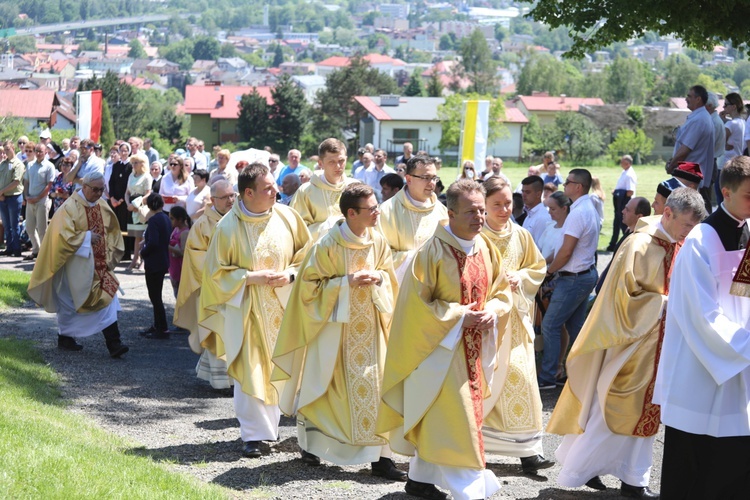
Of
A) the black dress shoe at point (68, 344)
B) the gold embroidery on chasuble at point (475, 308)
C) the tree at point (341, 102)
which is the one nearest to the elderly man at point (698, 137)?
the gold embroidery on chasuble at point (475, 308)

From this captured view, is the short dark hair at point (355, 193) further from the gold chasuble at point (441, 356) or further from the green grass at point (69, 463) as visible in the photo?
the green grass at point (69, 463)

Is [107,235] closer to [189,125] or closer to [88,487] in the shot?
[88,487]

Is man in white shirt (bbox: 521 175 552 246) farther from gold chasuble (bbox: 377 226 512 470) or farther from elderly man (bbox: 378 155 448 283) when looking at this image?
gold chasuble (bbox: 377 226 512 470)

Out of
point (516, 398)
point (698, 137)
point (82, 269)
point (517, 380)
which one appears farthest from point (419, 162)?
point (698, 137)

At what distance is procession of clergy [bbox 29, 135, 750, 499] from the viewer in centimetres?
535

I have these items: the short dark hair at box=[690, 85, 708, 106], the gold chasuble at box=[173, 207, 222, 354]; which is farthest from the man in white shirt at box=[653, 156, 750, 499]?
the short dark hair at box=[690, 85, 708, 106]

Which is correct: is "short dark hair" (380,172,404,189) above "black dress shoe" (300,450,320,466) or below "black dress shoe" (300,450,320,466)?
above

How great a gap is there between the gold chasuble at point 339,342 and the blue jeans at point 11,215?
12490 mm

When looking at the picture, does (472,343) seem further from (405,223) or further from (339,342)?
(405,223)

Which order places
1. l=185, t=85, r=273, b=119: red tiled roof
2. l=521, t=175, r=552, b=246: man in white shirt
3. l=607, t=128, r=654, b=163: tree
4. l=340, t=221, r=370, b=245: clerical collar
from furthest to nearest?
l=185, t=85, r=273, b=119: red tiled roof
l=607, t=128, r=654, b=163: tree
l=521, t=175, r=552, b=246: man in white shirt
l=340, t=221, r=370, b=245: clerical collar

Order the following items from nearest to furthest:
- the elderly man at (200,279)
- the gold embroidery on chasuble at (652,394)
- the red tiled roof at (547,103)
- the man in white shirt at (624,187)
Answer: the gold embroidery on chasuble at (652,394), the elderly man at (200,279), the man in white shirt at (624,187), the red tiled roof at (547,103)

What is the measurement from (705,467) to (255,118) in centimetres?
8659

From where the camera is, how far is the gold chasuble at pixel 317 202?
34.5ft

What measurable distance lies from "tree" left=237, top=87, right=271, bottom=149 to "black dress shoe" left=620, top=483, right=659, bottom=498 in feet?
275
